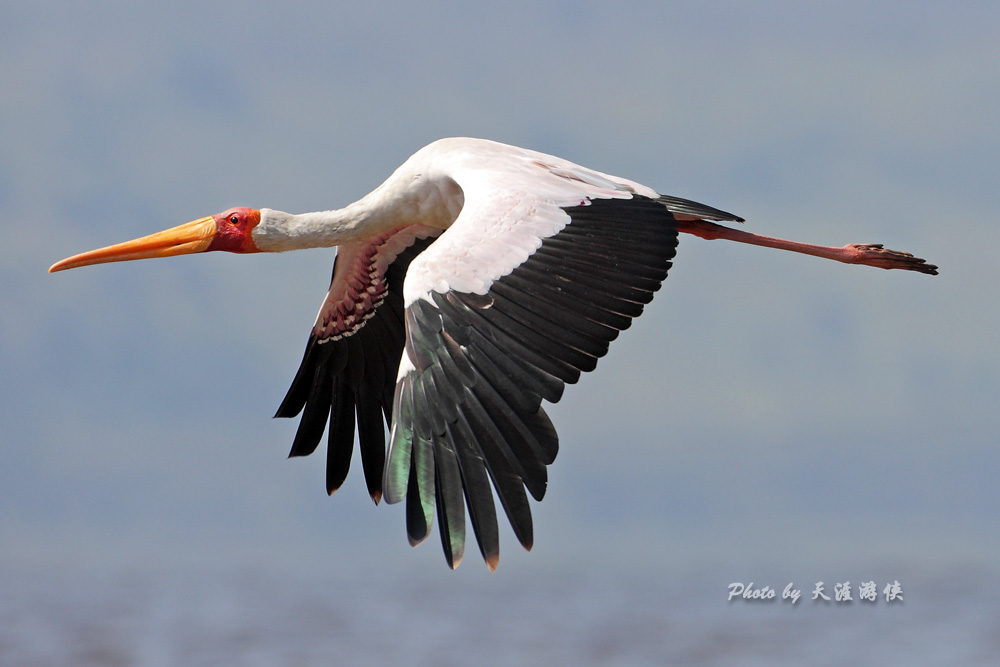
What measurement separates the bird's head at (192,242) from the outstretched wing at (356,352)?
82 cm

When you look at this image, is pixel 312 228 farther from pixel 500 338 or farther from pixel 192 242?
pixel 500 338

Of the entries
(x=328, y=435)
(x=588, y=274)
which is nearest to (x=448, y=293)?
(x=588, y=274)

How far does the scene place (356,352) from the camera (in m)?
10.4

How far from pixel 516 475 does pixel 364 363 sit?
12.7ft

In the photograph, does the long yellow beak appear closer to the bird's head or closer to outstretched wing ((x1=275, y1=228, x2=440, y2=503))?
the bird's head

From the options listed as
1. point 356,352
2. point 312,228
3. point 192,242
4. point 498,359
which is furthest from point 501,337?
point 192,242

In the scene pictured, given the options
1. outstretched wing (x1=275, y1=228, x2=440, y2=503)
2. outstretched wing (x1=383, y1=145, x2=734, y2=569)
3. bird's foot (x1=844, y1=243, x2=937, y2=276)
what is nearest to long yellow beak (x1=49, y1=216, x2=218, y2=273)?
outstretched wing (x1=275, y1=228, x2=440, y2=503)

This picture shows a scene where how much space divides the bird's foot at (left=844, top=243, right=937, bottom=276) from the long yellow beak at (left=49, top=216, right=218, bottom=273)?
5130 millimetres

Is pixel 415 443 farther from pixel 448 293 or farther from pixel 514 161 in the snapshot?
pixel 514 161

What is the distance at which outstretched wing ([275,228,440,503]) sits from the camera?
1013 centimetres

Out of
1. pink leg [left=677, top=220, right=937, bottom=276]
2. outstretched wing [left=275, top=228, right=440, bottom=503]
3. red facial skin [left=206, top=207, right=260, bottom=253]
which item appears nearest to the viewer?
red facial skin [left=206, top=207, right=260, bottom=253]

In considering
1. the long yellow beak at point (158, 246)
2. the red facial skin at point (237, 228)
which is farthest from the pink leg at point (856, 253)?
the long yellow beak at point (158, 246)

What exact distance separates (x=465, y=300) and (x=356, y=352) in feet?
10.7

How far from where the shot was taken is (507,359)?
23.2 ft
